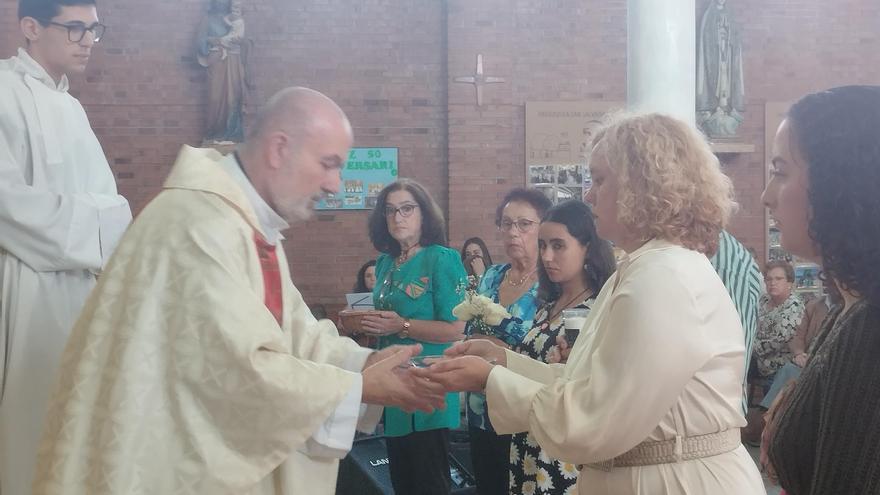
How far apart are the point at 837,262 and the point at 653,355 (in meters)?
0.49

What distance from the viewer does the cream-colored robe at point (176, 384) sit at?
6.63 ft

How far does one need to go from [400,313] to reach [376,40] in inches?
235

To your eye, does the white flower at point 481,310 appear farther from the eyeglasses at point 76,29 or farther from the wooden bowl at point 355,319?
the eyeglasses at point 76,29

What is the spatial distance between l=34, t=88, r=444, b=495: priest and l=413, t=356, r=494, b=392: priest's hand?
0.74 ft

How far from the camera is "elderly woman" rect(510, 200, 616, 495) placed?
10.5ft

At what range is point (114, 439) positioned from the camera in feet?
6.55

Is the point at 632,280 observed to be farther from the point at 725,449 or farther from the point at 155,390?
the point at 155,390

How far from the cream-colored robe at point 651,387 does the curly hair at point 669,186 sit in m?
0.05

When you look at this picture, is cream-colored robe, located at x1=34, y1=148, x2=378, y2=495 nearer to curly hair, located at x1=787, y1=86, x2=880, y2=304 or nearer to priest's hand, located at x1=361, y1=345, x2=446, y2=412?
priest's hand, located at x1=361, y1=345, x2=446, y2=412

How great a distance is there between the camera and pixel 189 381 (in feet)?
6.73

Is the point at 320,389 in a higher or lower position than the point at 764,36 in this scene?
lower

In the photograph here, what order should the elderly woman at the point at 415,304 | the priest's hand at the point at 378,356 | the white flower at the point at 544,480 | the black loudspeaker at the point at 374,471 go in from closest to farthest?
the priest's hand at the point at 378,356 → the white flower at the point at 544,480 → the elderly woman at the point at 415,304 → the black loudspeaker at the point at 374,471

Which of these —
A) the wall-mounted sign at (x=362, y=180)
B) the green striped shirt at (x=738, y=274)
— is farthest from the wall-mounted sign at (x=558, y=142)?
the green striped shirt at (x=738, y=274)

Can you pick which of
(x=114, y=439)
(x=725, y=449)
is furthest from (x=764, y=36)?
(x=114, y=439)
